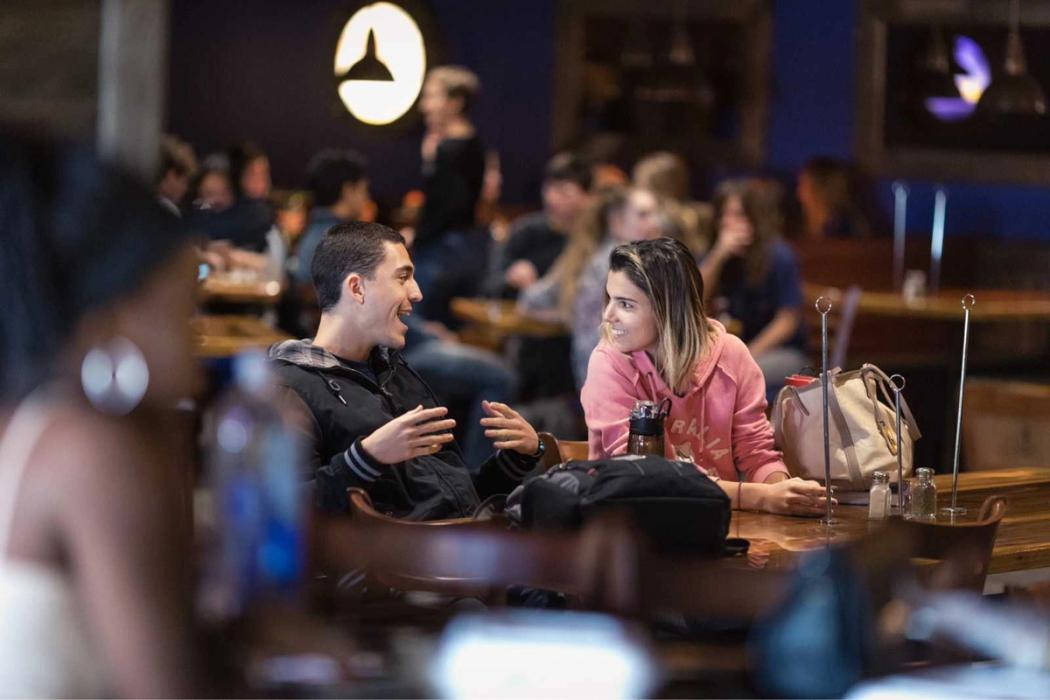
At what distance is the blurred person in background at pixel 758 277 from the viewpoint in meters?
7.14

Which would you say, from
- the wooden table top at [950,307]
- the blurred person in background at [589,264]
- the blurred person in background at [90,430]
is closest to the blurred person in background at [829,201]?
the wooden table top at [950,307]

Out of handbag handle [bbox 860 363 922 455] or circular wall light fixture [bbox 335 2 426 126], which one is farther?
circular wall light fixture [bbox 335 2 426 126]

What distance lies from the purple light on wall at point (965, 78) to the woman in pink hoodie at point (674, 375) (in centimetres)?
719

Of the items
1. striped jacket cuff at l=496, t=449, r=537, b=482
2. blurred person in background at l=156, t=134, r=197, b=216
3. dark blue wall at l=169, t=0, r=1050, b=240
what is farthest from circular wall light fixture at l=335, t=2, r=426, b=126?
dark blue wall at l=169, t=0, r=1050, b=240

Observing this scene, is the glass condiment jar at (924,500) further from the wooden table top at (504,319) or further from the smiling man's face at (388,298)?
the wooden table top at (504,319)

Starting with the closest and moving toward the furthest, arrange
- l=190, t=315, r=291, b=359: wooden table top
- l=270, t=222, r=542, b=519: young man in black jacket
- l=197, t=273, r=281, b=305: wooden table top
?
l=270, t=222, r=542, b=519: young man in black jacket < l=190, t=315, r=291, b=359: wooden table top < l=197, t=273, r=281, b=305: wooden table top

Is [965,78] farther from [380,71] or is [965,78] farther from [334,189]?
[380,71]

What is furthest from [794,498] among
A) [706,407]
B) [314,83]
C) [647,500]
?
[314,83]

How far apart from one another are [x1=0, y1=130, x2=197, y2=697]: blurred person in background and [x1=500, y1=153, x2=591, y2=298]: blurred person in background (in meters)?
5.56

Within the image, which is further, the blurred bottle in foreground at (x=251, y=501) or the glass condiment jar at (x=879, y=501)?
the glass condiment jar at (x=879, y=501)

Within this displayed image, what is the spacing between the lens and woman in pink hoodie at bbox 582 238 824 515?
377 centimetres

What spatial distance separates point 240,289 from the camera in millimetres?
7590

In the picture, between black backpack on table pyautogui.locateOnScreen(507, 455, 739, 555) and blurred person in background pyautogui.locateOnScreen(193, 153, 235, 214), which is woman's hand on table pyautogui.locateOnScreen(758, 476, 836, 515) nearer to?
black backpack on table pyautogui.locateOnScreen(507, 455, 739, 555)

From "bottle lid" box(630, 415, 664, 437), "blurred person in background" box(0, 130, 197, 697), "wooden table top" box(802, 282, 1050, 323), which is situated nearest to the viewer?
"blurred person in background" box(0, 130, 197, 697)
